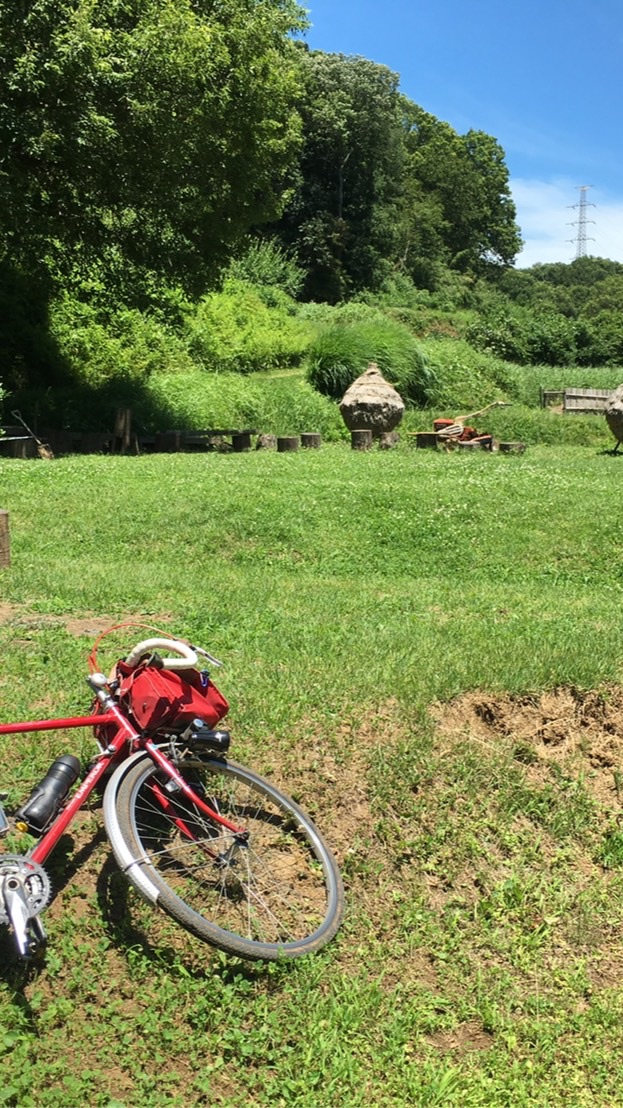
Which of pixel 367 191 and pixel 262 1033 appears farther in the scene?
pixel 367 191

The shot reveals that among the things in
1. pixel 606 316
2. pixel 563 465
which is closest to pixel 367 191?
pixel 606 316

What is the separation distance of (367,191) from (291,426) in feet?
105

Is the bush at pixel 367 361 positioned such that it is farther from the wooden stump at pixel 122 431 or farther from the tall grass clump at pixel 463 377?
the wooden stump at pixel 122 431

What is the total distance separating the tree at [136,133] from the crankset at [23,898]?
13933 millimetres

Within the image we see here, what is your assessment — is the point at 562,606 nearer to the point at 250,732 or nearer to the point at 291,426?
the point at 250,732

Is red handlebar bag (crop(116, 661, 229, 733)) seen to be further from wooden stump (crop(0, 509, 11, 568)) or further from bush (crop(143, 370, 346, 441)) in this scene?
bush (crop(143, 370, 346, 441))

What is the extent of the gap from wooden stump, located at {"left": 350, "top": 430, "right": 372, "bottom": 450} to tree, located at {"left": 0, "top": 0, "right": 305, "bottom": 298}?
4.59m

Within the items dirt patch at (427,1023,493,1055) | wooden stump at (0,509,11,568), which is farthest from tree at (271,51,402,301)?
dirt patch at (427,1023,493,1055)

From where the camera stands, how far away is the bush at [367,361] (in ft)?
78.0

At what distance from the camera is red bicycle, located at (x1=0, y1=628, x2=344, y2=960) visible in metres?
3.41

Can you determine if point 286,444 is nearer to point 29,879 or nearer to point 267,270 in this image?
point 29,879

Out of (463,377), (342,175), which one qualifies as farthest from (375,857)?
(342,175)

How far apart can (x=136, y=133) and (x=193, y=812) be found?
579 inches

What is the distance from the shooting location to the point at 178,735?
3713 mm
